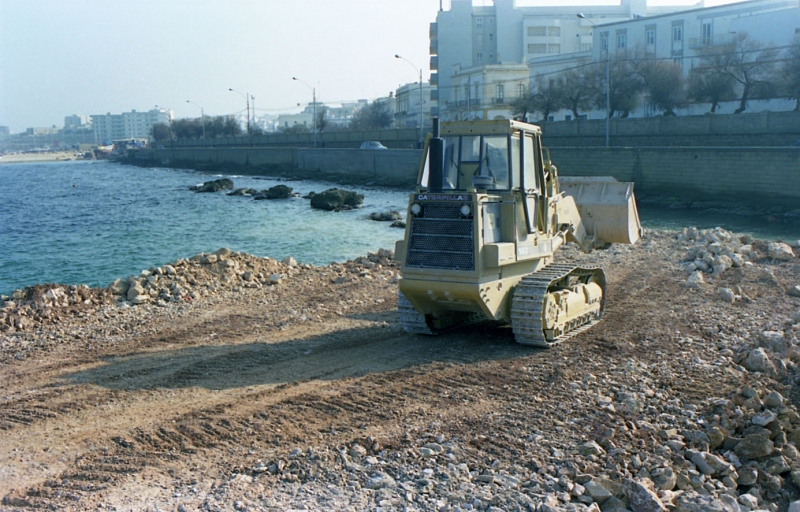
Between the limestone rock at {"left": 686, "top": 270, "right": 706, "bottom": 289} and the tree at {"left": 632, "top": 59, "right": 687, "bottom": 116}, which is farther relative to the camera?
the tree at {"left": 632, "top": 59, "right": 687, "bottom": 116}

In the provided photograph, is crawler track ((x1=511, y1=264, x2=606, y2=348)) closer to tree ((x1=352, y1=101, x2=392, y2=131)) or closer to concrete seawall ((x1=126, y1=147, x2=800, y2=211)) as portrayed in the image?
concrete seawall ((x1=126, y1=147, x2=800, y2=211))

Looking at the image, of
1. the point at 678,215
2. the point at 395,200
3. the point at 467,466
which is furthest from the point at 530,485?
the point at 395,200

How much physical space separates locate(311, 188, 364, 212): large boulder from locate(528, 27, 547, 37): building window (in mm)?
53960

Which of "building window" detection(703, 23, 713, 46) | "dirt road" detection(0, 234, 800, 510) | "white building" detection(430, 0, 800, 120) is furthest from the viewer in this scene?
"white building" detection(430, 0, 800, 120)

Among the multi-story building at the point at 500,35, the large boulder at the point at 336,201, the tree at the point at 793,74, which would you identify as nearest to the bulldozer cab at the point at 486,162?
the large boulder at the point at 336,201

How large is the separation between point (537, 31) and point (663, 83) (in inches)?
1586

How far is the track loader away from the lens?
962 cm

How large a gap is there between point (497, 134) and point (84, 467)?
250 inches

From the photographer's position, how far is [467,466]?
6.88 meters

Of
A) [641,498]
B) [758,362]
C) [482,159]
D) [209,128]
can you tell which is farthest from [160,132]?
[641,498]

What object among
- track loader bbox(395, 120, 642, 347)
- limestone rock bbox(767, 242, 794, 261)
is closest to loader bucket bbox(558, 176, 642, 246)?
track loader bbox(395, 120, 642, 347)

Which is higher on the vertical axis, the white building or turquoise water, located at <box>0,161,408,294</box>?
the white building

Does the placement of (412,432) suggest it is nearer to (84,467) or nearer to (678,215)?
(84,467)

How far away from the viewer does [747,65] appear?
166 ft
